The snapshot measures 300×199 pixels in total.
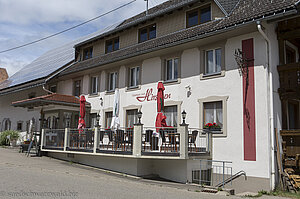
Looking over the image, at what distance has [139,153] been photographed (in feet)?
39.8

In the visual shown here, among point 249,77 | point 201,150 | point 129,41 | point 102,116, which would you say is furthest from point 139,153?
point 129,41

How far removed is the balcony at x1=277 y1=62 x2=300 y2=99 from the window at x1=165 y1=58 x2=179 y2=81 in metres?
4.78

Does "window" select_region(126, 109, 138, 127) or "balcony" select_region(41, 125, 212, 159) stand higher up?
"window" select_region(126, 109, 138, 127)

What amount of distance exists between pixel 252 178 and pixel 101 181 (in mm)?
5632

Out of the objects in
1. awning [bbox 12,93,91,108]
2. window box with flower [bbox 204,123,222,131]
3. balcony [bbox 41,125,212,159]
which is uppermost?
awning [bbox 12,93,91,108]

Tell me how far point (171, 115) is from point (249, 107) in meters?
4.04

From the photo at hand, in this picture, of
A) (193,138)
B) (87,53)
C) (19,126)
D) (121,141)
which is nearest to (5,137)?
(19,126)

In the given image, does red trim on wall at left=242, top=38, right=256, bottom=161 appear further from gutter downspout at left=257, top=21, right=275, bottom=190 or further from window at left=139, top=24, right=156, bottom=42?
window at left=139, top=24, right=156, bottom=42

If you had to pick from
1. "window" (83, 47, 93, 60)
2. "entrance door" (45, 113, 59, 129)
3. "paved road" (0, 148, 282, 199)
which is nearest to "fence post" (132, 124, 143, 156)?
"paved road" (0, 148, 282, 199)

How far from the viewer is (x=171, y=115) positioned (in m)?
15.2

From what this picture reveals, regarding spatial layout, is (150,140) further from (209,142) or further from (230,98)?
(230,98)

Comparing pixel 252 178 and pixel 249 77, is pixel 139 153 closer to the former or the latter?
pixel 252 178

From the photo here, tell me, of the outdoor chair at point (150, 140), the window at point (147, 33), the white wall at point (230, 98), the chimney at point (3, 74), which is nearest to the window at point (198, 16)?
the white wall at point (230, 98)

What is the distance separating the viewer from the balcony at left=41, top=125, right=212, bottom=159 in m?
11.9
